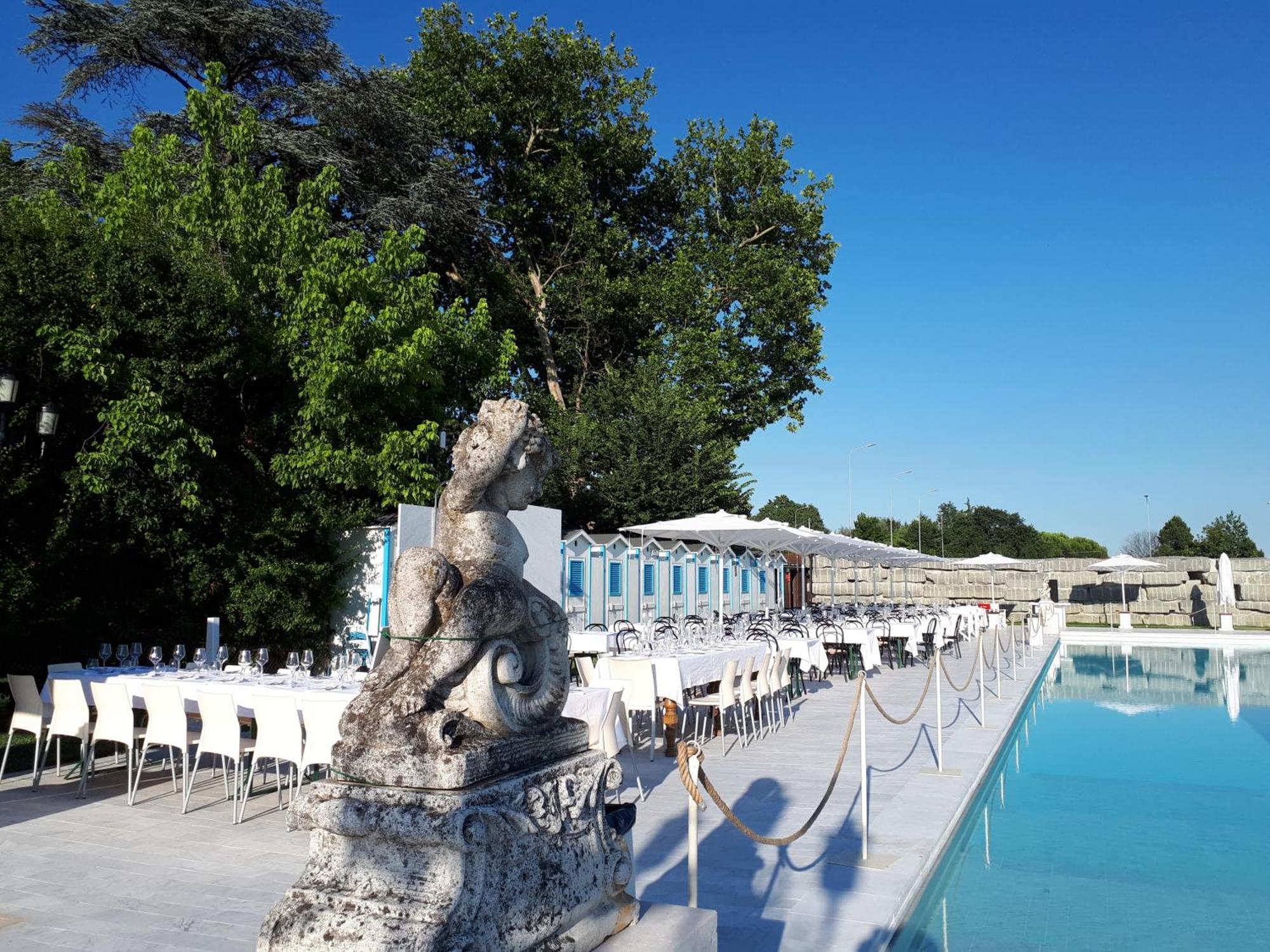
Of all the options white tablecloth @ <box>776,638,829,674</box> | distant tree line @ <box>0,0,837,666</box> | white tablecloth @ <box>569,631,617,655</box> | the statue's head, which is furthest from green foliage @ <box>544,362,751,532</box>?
the statue's head

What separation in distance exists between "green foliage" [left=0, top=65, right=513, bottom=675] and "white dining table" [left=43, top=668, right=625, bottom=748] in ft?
6.81

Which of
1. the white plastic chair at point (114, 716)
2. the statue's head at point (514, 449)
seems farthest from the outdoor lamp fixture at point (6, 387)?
the statue's head at point (514, 449)

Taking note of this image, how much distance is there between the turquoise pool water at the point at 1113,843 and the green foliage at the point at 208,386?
29.8ft

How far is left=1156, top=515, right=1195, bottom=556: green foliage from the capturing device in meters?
55.2

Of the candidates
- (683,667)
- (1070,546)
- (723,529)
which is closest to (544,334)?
(723,529)

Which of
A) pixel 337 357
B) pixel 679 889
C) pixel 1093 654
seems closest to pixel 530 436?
pixel 679 889

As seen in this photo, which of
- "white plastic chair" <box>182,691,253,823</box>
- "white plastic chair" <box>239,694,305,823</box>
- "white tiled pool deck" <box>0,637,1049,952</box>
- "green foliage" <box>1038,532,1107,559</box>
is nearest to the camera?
"white tiled pool deck" <box>0,637,1049,952</box>

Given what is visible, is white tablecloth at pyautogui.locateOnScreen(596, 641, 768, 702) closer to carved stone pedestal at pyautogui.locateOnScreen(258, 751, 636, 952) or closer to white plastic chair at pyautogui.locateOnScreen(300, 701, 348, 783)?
white plastic chair at pyautogui.locateOnScreen(300, 701, 348, 783)

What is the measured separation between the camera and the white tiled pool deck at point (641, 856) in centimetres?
457

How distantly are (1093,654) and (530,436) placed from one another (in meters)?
25.3

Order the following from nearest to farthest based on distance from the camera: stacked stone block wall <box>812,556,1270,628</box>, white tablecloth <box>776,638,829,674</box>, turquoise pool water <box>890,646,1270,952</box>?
turquoise pool water <box>890,646,1270,952</box>, white tablecloth <box>776,638,829,674</box>, stacked stone block wall <box>812,556,1270,628</box>

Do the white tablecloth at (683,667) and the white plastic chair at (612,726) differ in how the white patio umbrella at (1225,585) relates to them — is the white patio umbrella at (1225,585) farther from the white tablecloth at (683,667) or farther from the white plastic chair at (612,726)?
the white plastic chair at (612,726)

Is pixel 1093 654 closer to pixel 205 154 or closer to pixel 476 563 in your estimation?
pixel 205 154

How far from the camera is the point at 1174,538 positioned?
2320 inches
